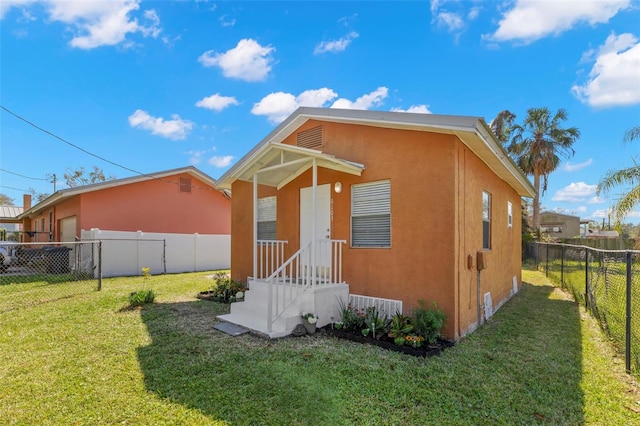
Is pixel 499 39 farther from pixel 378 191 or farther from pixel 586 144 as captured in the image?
pixel 586 144

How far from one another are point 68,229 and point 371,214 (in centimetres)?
1595

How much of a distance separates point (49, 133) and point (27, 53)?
2835mm

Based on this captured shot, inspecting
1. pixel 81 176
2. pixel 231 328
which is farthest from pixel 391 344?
pixel 81 176

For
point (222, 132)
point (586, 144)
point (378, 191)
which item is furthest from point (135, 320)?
point (586, 144)

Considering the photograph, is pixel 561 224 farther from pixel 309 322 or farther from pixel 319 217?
pixel 309 322

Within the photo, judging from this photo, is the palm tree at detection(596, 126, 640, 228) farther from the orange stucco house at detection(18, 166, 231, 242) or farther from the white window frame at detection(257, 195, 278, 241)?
the orange stucco house at detection(18, 166, 231, 242)

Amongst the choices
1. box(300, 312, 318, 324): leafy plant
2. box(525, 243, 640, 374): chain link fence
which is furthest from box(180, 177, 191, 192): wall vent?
box(525, 243, 640, 374): chain link fence

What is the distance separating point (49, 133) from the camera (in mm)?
12469

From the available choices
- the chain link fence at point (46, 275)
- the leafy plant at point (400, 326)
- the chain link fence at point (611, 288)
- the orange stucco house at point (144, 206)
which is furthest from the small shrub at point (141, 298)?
the chain link fence at point (611, 288)

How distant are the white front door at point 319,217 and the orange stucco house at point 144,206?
9775 mm

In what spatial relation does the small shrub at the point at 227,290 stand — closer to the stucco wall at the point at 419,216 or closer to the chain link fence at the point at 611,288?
the stucco wall at the point at 419,216

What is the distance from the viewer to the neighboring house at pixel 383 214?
5.25m

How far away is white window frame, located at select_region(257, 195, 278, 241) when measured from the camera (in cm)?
830

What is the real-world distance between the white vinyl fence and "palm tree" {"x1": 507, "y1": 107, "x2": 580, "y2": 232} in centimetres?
Answer: 2073
